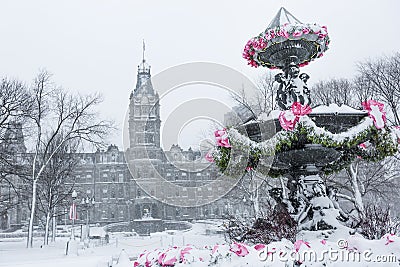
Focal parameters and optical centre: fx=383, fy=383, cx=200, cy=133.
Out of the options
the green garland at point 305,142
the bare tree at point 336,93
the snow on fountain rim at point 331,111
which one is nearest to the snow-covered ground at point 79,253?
the green garland at point 305,142

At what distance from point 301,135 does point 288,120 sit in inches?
12.6

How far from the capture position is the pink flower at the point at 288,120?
582 centimetres

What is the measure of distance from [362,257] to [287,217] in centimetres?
185

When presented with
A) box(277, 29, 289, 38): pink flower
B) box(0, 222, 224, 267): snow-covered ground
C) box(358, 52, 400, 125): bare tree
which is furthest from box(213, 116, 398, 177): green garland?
box(358, 52, 400, 125): bare tree

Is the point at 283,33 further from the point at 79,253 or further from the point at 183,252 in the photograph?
the point at 79,253

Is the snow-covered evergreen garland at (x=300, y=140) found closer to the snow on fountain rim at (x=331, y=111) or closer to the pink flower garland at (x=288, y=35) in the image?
the snow on fountain rim at (x=331, y=111)

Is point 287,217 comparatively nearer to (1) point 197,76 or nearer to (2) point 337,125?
(2) point 337,125

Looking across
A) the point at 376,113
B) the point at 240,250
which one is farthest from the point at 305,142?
the point at 240,250

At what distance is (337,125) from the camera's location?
21.0 feet

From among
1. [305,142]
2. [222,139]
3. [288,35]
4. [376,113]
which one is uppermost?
[288,35]

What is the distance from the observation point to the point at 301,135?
589 cm

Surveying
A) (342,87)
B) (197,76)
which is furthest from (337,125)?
(342,87)

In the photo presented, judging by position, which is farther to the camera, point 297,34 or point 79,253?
point 79,253

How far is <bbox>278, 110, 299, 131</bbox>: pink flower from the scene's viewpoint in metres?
5.82
